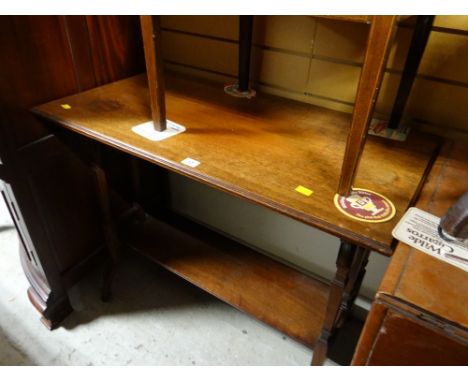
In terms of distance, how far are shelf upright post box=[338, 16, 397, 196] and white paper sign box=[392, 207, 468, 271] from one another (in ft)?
0.46

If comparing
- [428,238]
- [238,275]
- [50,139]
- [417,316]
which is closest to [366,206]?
[428,238]

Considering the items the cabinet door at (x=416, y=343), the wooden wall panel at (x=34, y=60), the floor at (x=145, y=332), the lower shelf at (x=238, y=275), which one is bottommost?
the floor at (x=145, y=332)

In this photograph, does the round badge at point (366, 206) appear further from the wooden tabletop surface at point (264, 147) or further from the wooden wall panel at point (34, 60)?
the wooden wall panel at point (34, 60)

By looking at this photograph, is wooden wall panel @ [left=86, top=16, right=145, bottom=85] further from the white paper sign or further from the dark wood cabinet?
the white paper sign

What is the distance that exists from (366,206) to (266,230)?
909mm

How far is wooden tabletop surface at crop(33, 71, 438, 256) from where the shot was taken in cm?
80

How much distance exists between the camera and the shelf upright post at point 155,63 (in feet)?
2.92

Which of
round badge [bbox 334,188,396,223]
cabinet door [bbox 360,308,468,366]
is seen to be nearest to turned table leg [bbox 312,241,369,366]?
round badge [bbox 334,188,396,223]

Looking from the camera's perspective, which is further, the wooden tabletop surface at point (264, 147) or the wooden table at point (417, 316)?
the wooden tabletop surface at point (264, 147)

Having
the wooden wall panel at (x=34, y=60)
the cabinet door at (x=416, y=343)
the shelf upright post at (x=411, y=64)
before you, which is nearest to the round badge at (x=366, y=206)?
the cabinet door at (x=416, y=343)

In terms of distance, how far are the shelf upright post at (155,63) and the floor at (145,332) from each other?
95cm

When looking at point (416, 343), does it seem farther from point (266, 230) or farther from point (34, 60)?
point (34, 60)

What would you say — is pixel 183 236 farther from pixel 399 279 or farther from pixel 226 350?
pixel 399 279

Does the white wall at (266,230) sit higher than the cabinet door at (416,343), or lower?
lower
